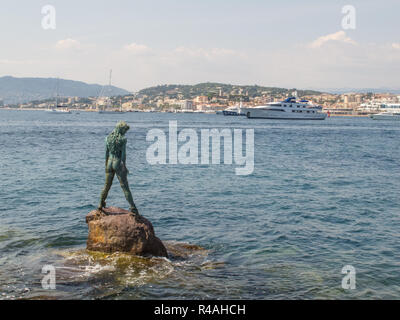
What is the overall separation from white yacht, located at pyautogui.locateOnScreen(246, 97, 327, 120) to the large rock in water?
371 ft

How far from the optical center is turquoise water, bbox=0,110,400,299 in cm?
912

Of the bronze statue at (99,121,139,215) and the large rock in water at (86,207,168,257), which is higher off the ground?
the bronze statue at (99,121,139,215)

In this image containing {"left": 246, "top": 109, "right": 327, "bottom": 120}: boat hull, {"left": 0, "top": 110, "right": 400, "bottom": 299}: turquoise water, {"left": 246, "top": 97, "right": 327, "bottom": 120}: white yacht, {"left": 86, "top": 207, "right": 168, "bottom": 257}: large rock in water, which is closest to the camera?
{"left": 0, "top": 110, "right": 400, "bottom": 299}: turquoise water

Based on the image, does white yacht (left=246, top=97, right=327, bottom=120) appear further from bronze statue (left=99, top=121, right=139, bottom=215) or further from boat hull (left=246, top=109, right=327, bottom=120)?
bronze statue (left=99, top=121, right=139, bottom=215)

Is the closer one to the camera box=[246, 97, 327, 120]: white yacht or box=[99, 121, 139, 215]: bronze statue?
box=[99, 121, 139, 215]: bronze statue

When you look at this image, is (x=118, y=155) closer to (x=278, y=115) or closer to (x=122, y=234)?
(x=122, y=234)

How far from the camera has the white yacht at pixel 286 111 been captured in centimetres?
12088

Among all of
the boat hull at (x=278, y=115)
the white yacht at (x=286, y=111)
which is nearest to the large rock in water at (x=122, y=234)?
the white yacht at (x=286, y=111)

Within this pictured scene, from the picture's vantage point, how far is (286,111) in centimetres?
12181

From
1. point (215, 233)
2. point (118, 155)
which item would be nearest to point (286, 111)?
point (215, 233)

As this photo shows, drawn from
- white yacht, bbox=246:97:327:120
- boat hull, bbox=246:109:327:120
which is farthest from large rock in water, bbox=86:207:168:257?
boat hull, bbox=246:109:327:120

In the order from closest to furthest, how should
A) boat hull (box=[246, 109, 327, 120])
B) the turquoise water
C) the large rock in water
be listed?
the turquoise water < the large rock in water < boat hull (box=[246, 109, 327, 120])
